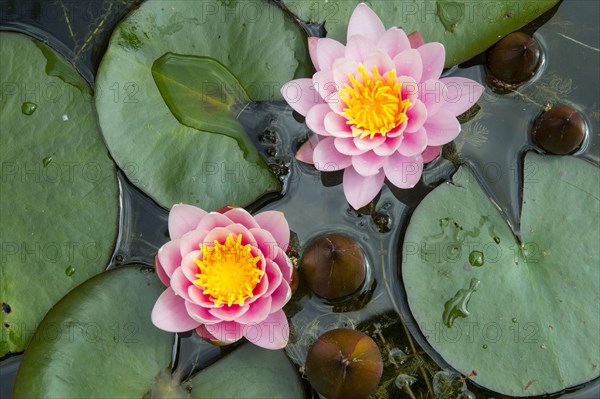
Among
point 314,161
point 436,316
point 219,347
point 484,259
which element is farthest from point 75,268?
point 484,259

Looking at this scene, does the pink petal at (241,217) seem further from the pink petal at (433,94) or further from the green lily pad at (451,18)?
the green lily pad at (451,18)

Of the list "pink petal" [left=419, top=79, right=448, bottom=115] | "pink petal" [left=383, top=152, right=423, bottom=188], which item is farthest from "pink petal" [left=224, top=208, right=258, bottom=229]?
"pink petal" [left=419, top=79, right=448, bottom=115]

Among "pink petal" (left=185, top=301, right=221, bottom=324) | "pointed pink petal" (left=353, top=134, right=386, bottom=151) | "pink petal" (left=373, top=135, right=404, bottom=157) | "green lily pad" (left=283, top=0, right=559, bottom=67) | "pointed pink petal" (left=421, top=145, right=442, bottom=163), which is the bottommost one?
"pink petal" (left=185, top=301, right=221, bottom=324)

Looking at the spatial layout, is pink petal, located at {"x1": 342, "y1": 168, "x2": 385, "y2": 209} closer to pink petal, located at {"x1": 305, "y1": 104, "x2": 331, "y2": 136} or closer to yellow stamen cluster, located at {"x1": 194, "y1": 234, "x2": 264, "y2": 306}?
pink petal, located at {"x1": 305, "y1": 104, "x2": 331, "y2": 136}

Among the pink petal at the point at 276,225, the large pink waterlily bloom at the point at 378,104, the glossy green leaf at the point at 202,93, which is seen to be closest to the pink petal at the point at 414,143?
the large pink waterlily bloom at the point at 378,104

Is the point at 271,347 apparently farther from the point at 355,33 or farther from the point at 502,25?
the point at 502,25
